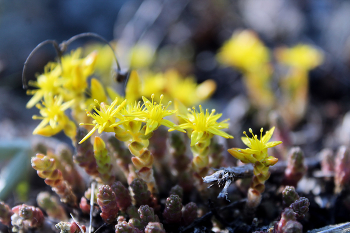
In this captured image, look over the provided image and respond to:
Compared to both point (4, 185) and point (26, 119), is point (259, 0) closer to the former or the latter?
point (26, 119)

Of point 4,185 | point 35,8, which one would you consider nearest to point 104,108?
point 4,185

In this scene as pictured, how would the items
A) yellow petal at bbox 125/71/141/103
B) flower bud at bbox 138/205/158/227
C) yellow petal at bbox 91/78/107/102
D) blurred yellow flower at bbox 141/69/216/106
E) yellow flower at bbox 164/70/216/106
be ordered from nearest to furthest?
1. flower bud at bbox 138/205/158/227
2. yellow petal at bbox 91/78/107/102
3. yellow petal at bbox 125/71/141/103
4. blurred yellow flower at bbox 141/69/216/106
5. yellow flower at bbox 164/70/216/106

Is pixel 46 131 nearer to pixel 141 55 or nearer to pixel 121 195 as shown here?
pixel 121 195

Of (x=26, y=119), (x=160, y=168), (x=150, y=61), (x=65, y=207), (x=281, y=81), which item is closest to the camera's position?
(x=65, y=207)

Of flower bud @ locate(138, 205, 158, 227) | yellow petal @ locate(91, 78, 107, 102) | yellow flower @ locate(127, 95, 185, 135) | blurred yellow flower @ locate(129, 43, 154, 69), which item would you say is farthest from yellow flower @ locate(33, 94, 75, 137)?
blurred yellow flower @ locate(129, 43, 154, 69)

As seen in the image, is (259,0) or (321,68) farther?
(259,0)

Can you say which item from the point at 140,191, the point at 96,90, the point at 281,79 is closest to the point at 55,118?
the point at 96,90

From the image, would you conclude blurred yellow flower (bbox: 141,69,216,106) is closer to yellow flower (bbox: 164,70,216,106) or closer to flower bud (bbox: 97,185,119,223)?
yellow flower (bbox: 164,70,216,106)

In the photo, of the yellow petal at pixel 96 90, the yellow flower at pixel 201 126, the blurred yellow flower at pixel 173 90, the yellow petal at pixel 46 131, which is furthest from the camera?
the blurred yellow flower at pixel 173 90

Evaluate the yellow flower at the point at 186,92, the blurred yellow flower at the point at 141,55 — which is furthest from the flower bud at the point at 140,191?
the blurred yellow flower at the point at 141,55

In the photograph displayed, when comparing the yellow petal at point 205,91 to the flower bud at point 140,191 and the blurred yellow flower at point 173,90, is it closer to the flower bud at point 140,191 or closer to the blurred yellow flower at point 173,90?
the blurred yellow flower at point 173,90

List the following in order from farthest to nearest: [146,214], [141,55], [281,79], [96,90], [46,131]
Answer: [141,55] < [281,79] < [96,90] < [46,131] < [146,214]
